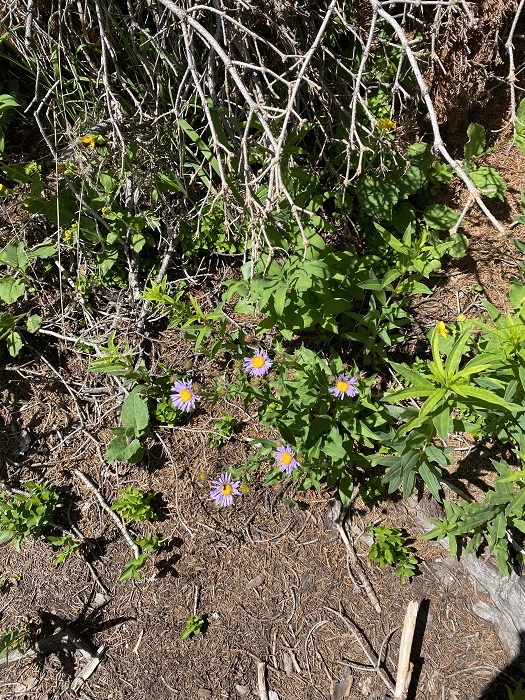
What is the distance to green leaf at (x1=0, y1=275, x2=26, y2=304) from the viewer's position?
2633 millimetres

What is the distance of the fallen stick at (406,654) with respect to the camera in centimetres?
207

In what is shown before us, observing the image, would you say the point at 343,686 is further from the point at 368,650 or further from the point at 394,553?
the point at 394,553

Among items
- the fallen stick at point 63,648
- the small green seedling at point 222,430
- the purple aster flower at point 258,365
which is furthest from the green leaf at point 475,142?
the fallen stick at point 63,648

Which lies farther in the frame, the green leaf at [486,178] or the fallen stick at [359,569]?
the green leaf at [486,178]

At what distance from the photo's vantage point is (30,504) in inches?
97.4

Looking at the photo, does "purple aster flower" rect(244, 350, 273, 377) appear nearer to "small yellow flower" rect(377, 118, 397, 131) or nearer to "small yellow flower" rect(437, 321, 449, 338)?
"small yellow flower" rect(437, 321, 449, 338)

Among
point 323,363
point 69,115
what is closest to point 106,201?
point 69,115

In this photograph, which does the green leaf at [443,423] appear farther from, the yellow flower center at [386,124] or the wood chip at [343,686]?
the yellow flower center at [386,124]

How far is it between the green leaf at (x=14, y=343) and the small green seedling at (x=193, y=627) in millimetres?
1545

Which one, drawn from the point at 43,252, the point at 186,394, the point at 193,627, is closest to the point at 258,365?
the point at 186,394

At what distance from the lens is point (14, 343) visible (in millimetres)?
2691

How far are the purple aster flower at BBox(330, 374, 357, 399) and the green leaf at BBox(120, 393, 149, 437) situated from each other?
955 mm

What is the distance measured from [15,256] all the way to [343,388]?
1.78m

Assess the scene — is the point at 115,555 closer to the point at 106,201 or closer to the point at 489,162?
the point at 106,201
